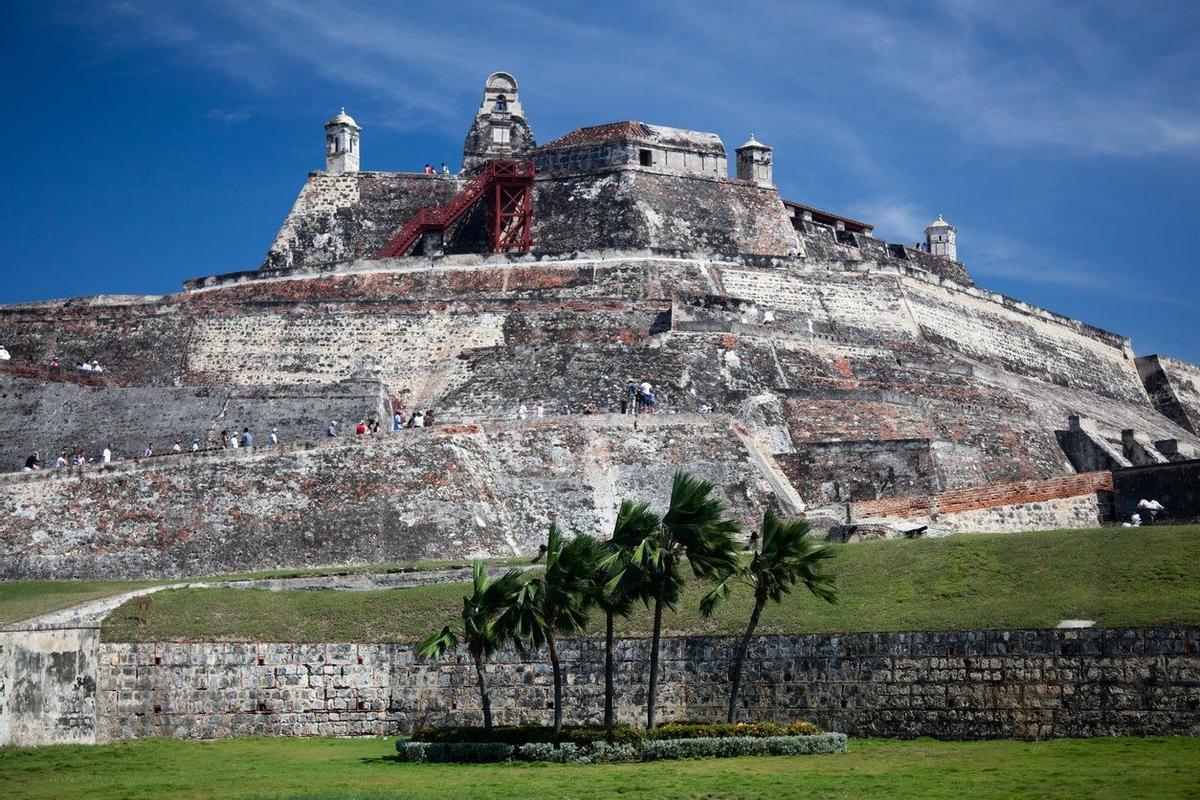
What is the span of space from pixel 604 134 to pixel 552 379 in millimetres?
16548

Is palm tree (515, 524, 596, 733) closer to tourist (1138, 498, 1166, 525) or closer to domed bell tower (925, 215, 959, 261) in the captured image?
tourist (1138, 498, 1166, 525)

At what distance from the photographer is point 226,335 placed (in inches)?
1916

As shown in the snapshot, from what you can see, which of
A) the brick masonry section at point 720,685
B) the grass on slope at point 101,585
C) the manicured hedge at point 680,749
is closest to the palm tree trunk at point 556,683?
the manicured hedge at point 680,749

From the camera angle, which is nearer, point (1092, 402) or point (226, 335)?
point (226, 335)

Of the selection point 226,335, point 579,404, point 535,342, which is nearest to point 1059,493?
point 579,404

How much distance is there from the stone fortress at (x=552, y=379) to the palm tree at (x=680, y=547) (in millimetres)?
7583

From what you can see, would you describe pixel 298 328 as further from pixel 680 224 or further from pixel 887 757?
pixel 887 757

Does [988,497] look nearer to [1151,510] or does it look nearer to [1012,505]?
[1012,505]

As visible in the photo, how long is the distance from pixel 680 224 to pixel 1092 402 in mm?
13675

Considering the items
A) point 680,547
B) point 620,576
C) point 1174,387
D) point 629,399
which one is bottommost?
point 620,576

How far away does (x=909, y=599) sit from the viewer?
2769 cm

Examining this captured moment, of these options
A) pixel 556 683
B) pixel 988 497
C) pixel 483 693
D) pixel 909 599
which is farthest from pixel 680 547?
pixel 988 497

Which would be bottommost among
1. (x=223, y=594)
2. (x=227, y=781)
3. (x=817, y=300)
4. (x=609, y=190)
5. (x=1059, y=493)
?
(x=227, y=781)

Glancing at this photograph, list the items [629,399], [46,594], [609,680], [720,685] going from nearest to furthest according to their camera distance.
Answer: [609,680] < [720,685] < [46,594] < [629,399]
